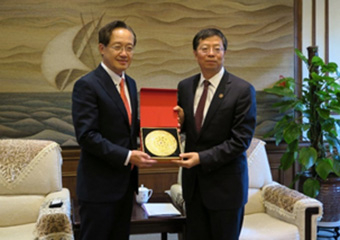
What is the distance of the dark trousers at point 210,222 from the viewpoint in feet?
6.20

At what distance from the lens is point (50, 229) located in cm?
232

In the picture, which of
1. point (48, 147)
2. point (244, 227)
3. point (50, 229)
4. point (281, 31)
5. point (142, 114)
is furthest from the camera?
point (281, 31)

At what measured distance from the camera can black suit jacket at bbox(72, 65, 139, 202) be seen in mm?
1724

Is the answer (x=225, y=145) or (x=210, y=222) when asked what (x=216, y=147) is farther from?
(x=210, y=222)

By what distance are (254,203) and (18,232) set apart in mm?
1751

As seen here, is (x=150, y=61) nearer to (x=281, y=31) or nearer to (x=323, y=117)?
(x=281, y=31)

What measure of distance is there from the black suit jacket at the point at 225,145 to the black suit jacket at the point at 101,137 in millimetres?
377

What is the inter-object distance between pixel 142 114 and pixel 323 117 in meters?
2.07

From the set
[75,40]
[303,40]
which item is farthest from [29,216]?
[303,40]

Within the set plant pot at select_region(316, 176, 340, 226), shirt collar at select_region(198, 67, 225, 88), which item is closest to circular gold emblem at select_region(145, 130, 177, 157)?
shirt collar at select_region(198, 67, 225, 88)

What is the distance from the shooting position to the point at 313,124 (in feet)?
11.7

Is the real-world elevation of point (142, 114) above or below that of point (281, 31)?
below

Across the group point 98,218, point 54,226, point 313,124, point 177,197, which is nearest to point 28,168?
point 54,226

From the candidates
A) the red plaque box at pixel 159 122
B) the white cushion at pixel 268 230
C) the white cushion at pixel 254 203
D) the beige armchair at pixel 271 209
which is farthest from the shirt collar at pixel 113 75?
the white cushion at pixel 254 203
